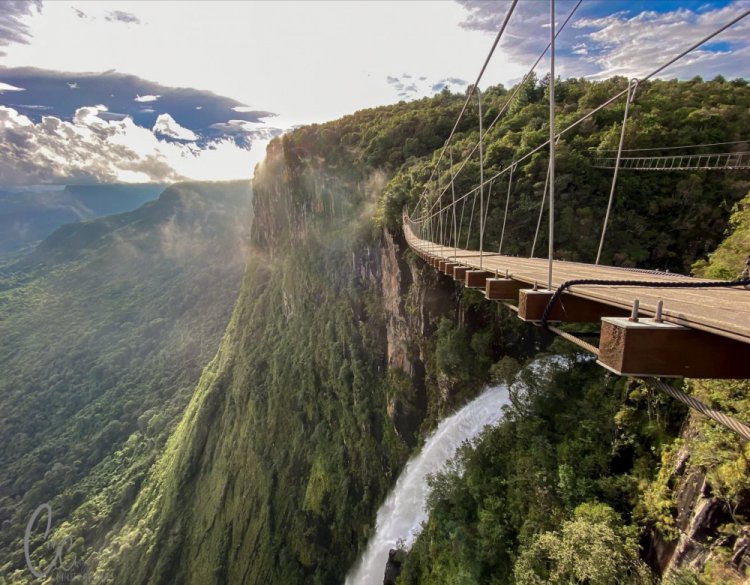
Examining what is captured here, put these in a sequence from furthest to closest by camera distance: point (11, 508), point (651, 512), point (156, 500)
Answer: point (11, 508)
point (156, 500)
point (651, 512)

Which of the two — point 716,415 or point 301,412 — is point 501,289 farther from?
point 301,412

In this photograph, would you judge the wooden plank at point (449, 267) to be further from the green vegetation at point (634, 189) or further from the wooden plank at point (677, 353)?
→ the green vegetation at point (634, 189)

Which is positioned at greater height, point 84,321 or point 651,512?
point 651,512

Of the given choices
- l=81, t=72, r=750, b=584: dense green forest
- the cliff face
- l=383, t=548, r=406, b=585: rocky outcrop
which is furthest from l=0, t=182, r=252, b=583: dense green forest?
l=383, t=548, r=406, b=585: rocky outcrop

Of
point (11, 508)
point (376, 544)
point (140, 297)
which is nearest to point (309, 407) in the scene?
point (376, 544)

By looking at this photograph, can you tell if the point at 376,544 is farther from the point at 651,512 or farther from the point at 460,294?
the point at 651,512

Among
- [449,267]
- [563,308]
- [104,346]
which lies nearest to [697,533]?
[563,308]
